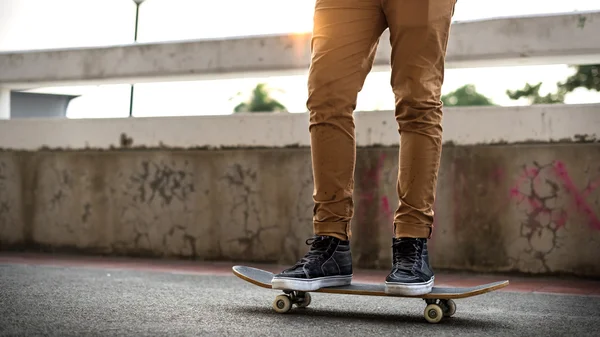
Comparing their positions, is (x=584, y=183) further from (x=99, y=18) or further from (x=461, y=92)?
(x=461, y=92)

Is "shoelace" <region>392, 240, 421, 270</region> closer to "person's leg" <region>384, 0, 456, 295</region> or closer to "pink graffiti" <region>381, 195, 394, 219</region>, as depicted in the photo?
"person's leg" <region>384, 0, 456, 295</region>

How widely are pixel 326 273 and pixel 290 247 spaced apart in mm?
2293

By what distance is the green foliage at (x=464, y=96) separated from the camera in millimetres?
91875

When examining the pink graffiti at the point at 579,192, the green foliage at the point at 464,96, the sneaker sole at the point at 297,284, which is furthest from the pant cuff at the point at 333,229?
the green foliage at the point at 464,96

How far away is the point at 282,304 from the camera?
2822mm

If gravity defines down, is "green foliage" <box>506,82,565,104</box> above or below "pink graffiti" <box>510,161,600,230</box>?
above

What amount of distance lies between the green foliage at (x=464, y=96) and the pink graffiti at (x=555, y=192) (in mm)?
88563

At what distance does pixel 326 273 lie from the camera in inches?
112

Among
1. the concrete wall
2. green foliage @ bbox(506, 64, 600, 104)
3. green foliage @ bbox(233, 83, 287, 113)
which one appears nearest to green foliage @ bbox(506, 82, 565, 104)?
green foliage @ bbox(506, 64, 600, 104)

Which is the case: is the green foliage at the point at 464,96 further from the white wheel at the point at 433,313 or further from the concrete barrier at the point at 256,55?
the white wheel at the point at 433,313

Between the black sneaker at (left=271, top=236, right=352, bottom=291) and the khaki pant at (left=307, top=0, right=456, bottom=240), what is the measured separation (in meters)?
0.05

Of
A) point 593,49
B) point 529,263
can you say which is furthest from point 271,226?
point 593,49

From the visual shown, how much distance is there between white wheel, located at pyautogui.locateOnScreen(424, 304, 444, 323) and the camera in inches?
104

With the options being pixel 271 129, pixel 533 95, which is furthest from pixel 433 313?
pixel 533 95
